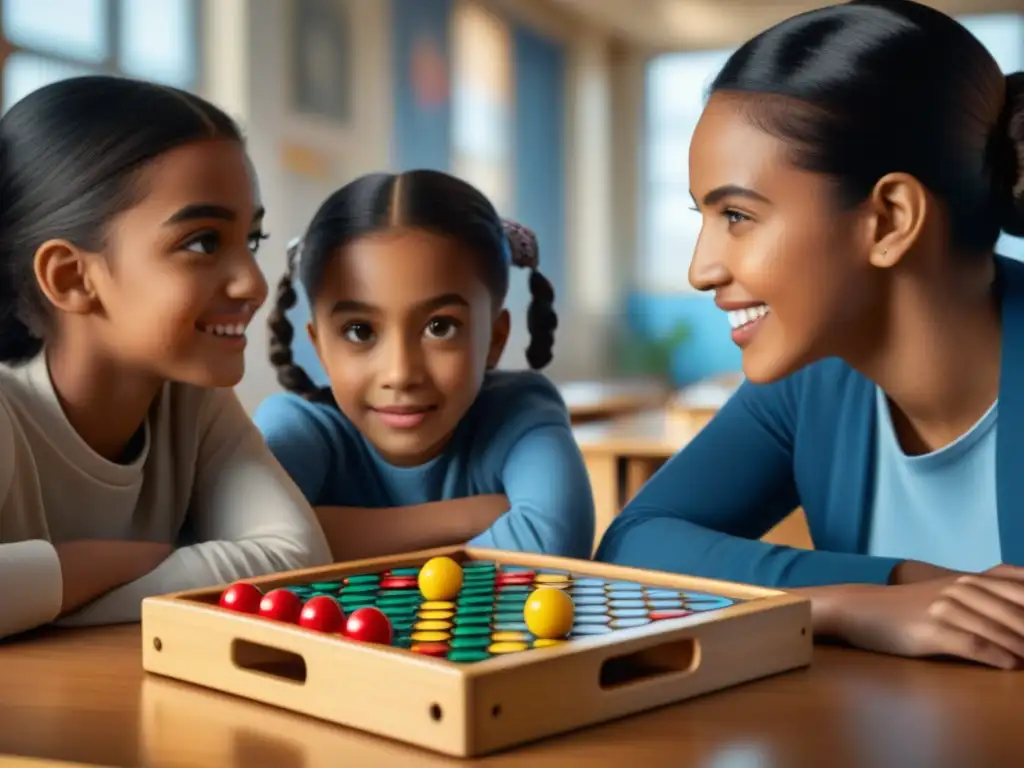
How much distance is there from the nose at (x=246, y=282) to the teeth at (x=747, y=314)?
17.5 inches

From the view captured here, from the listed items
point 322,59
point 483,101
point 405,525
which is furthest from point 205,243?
point 483,101

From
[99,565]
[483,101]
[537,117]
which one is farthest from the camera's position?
[537,117]

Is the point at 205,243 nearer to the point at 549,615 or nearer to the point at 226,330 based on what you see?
the point at 226,330

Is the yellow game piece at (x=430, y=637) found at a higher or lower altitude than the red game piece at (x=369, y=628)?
lower

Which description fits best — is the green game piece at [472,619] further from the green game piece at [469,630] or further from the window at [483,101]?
the window at [483,101]

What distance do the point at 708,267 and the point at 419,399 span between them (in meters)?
0.39

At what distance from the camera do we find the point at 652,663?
2.64 feet

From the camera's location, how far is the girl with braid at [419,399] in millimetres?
1338

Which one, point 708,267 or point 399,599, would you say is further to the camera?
point 708,267

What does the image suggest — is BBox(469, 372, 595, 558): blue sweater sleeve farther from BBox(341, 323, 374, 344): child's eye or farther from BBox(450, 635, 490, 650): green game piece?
BBox(450, 635, 490, 650): green game piece

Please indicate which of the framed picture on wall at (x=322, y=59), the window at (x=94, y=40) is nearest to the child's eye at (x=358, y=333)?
the window at (x=94, y=40)

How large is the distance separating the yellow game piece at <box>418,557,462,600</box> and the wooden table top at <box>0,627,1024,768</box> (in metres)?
0.18

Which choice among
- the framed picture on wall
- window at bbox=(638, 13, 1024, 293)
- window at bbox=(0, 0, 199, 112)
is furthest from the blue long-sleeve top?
window at bbox=(638, 13, 1024, 293)

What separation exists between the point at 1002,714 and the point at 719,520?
593 millimetres
